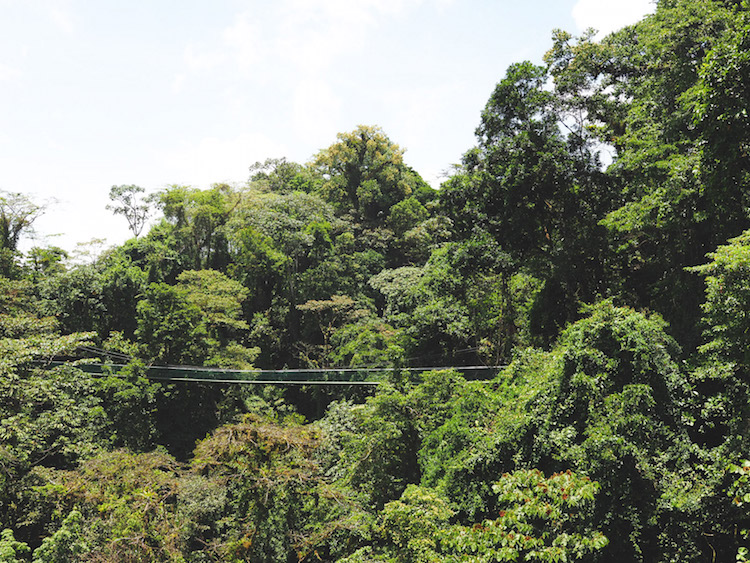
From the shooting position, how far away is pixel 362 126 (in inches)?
1092

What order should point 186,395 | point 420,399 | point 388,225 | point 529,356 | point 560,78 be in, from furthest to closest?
point 388,225
point 186,395
point 560,78
point 420,399
point 529,356

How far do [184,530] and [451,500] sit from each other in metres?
5.02

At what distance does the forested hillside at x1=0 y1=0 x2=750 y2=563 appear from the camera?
5961 mm

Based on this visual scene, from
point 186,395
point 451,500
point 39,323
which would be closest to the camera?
point 451,500

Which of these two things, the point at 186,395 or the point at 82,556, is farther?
the point at 186,395

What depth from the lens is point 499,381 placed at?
9.84 metres

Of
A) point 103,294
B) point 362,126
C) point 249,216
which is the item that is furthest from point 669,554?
point 362,126

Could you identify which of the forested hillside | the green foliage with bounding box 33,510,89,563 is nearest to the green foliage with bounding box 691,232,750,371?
the forested hillside

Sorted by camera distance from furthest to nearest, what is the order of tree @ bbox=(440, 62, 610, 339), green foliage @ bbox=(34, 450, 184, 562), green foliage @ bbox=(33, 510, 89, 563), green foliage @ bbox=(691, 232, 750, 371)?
tree @ bbox=(440, 62, 610, 339), green foliage @ bbox=(34, 450, 184, 562), green foliage @ bbox=(33, 510, 89, 563), green foliage @ bbox=(691, 232, 750, 371)

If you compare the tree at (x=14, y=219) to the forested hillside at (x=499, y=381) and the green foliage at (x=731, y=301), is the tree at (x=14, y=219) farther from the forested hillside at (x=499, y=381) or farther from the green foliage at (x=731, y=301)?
the green foliage at (x=731, y=301)

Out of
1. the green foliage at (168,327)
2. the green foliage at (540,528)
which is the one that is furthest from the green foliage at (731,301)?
the green foliage at (168,327)

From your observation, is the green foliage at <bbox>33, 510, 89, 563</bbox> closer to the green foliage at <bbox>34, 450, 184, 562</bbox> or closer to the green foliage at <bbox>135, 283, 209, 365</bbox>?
the green foliage at <bbox>34, 450, 184, 562</bbox>

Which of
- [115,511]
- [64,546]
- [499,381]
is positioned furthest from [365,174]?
[64,546]

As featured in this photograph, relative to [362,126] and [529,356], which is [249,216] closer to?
[362,126]
